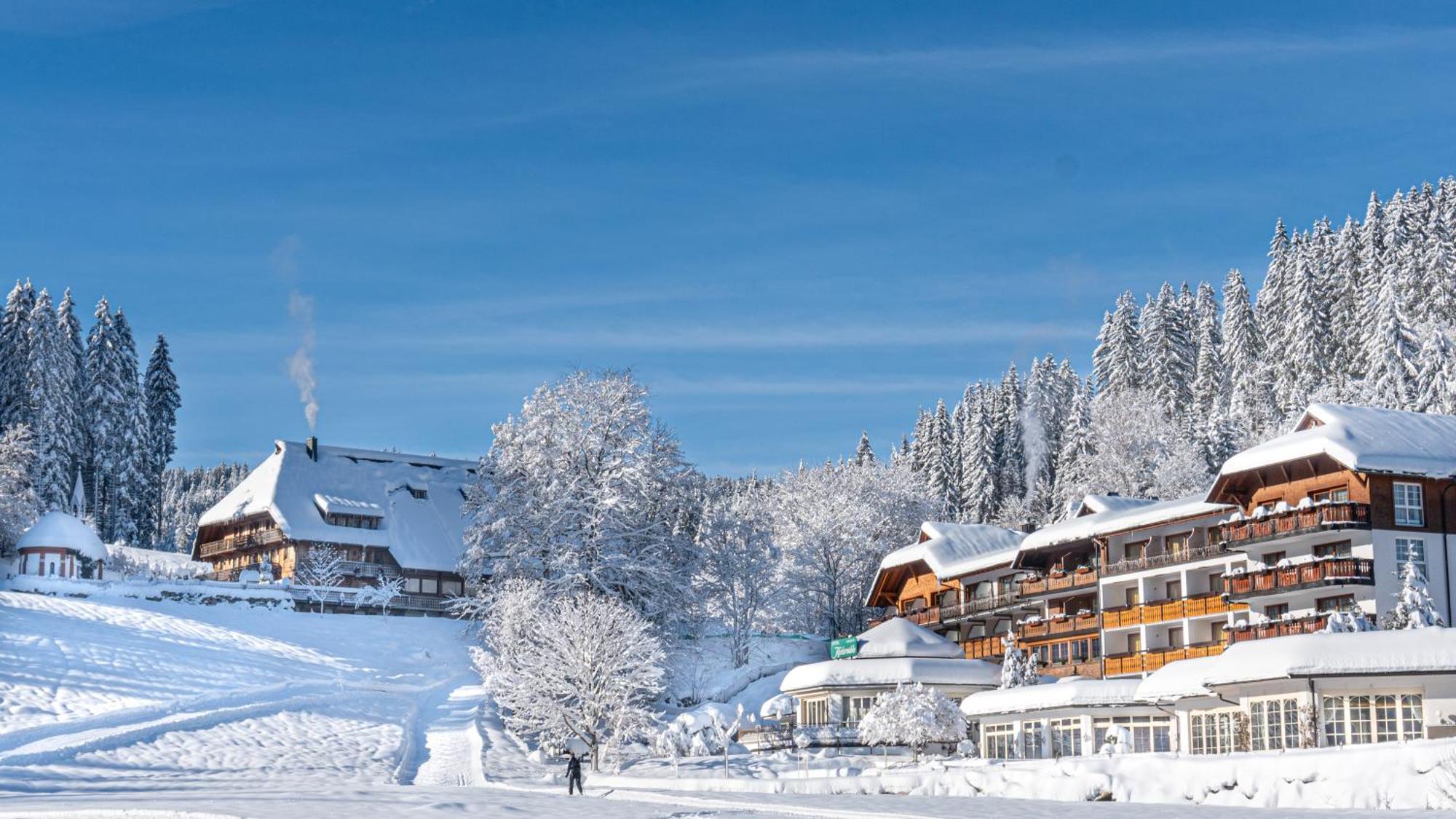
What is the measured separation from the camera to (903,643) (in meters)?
67.3

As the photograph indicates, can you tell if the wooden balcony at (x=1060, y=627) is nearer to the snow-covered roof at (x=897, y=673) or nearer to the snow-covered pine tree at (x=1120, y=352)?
the snow-covered roof at (x=897, y=673)

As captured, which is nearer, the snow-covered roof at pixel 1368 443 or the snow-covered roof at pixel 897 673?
the snow-covered roof at pixel 1368 443

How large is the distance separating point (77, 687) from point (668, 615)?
23.6m

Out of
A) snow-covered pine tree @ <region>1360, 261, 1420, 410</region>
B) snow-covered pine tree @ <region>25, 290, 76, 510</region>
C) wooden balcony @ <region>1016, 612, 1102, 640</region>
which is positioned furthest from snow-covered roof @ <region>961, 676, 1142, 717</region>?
snow-covered pine tree @ <region>25, 290, 76, 510</region>

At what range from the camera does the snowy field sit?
33812mm

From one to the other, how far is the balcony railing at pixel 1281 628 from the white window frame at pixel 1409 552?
9.42ft

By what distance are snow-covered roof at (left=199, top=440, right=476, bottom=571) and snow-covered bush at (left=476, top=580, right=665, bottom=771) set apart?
27.2 m

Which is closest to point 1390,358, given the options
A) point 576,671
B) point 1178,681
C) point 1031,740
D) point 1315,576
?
point 1315,576

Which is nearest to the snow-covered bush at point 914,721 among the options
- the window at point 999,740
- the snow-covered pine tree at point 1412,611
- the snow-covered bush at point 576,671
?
the window at point 999,740

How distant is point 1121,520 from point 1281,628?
12433 millimetres

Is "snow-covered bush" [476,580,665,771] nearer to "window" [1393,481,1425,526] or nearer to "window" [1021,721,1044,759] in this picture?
"window" [1021,721,1044,759]

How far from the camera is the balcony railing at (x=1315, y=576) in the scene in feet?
173

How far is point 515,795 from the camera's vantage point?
126 feet

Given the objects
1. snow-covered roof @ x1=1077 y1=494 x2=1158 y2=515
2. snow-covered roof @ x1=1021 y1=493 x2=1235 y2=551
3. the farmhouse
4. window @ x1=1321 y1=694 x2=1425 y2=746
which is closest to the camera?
window @ x1=1321 y1=694 x2=1425 y2=746
